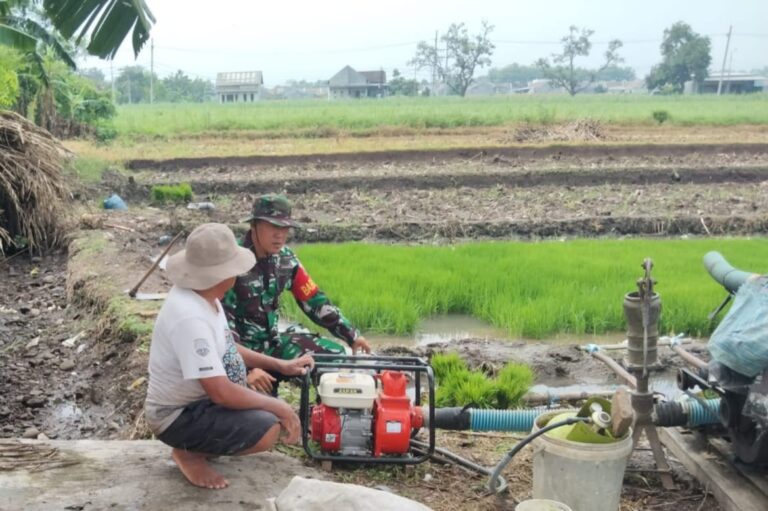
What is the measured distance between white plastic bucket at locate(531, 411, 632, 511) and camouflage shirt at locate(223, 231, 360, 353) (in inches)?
49.5

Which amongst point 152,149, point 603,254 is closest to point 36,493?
point 603,254

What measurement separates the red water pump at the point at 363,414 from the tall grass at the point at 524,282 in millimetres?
3197

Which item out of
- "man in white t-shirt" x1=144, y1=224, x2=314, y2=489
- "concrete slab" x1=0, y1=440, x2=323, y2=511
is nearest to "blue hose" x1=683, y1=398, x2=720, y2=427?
"concrete slab" x1=0, y1=440, x2=323, y2=511

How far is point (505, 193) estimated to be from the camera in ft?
46.4

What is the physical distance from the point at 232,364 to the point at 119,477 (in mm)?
613

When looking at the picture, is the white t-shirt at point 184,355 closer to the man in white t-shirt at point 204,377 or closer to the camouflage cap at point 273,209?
the man in white t-shirt at point 204,377

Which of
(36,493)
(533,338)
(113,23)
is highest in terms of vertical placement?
(113,23)

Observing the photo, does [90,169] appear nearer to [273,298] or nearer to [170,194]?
[170,194]

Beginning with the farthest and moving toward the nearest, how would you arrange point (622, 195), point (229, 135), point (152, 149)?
point (229, 135)
point (152, 149)
point (622, 195)

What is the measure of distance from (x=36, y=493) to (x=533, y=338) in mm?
4308

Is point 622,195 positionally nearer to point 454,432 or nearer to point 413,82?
point 454,432

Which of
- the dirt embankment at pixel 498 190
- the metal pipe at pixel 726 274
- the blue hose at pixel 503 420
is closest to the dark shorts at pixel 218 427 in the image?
the blue hose at pixel 503 420

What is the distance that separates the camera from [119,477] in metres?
3.00

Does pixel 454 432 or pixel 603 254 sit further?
pixel 603 254
